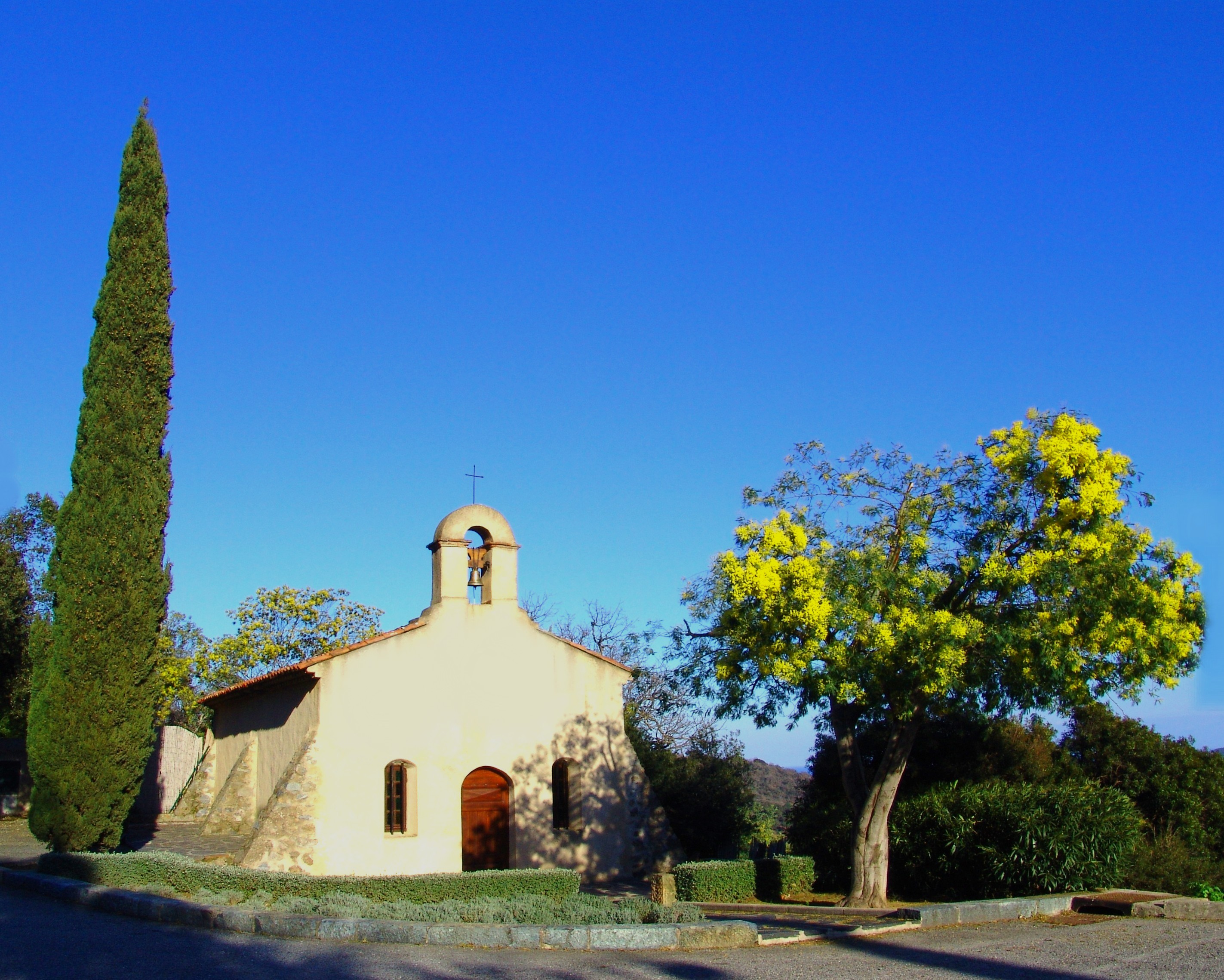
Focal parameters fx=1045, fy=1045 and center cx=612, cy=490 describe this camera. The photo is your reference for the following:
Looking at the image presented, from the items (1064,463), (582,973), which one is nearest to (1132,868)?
(1064,463)

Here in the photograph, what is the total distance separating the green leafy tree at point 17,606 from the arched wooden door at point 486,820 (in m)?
14.2

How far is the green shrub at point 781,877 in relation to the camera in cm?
2072

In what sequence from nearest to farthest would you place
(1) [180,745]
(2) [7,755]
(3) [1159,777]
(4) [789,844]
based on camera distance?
1. (3) [1159,777]
2. (4) [789,844]
3. (2) [7,755]
4. (1) [180,745]

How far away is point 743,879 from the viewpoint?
1995 cm

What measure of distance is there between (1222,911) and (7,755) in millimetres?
31432

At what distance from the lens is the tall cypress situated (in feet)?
54.8

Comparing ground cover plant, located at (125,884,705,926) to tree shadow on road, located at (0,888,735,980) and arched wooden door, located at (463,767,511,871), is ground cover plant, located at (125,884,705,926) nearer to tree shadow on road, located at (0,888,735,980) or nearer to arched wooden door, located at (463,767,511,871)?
tree shadow on road, located at (0,888,735,980)

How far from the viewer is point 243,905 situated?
1257 cm

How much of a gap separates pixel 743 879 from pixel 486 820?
17.8ft

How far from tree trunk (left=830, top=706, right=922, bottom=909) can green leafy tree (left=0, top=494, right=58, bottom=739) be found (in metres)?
21.5

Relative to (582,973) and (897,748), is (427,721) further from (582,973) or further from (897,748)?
(582,973)

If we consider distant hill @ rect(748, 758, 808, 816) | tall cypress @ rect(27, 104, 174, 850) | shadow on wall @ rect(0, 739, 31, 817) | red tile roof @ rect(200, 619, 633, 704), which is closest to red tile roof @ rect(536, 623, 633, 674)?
red tile roof @ rect(200, 619, 633, 704)

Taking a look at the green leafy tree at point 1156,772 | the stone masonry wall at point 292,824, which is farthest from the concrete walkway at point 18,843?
the green leafy tree at point 1156,772

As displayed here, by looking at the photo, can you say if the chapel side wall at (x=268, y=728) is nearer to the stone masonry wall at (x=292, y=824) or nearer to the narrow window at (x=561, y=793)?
the stone masonry wall at (x=292, y=824)
